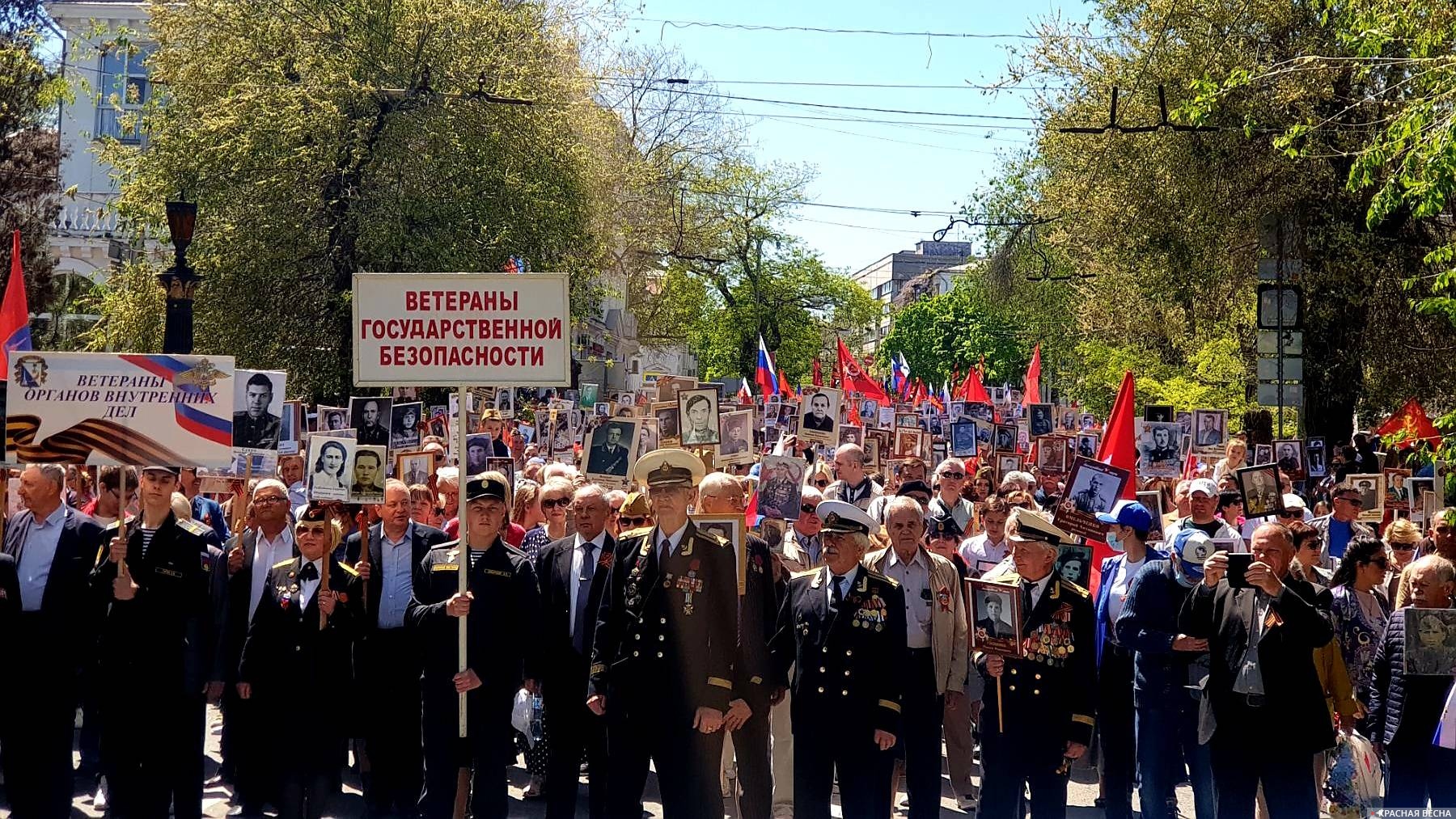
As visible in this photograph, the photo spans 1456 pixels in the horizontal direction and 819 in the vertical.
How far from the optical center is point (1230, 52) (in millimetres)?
24156

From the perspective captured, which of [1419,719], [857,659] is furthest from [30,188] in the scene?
[1419,719]

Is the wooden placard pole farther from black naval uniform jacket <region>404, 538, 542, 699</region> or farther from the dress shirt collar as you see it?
the dress shirt collar

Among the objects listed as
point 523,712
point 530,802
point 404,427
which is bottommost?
point 530,802

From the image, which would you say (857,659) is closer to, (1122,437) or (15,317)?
(1122,437)

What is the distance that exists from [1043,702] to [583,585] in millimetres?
2513

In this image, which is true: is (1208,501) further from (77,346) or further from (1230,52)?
(77,346)

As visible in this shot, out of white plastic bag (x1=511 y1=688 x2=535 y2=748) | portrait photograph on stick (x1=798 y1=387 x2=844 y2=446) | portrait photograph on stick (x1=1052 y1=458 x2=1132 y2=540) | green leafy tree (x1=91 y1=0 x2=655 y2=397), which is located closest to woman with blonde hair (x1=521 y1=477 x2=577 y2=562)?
white plastic bag (x1=511 y1=688 x2=535 y2=748)

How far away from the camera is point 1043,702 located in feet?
25.4

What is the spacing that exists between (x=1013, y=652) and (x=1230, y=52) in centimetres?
1878

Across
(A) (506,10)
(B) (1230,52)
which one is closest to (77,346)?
(A) (506,10)

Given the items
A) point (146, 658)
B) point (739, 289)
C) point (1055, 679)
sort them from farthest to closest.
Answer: point (739, 289)
point (146, 658)
point (1055, 679)

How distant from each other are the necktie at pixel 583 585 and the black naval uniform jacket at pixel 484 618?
0.28 m

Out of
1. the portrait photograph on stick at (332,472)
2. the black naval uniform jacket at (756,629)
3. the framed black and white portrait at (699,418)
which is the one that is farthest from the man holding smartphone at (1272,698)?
the framed black and white portrait at (699,418)

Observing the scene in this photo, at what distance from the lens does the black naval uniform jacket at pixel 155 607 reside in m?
7.95
